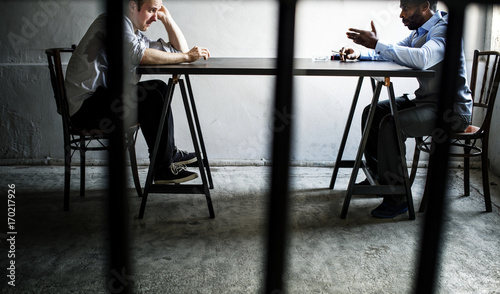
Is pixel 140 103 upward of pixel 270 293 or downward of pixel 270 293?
upward

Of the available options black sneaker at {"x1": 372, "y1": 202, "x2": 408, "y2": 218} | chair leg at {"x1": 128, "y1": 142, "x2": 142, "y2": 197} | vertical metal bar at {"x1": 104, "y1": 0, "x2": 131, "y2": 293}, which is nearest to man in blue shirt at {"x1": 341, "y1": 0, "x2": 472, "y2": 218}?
black sneaker at {"x1": 372, "y1": 202, "x2": 408, "y2": 218}

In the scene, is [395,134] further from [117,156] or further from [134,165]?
[117,156]

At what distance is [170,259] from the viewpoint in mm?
2336

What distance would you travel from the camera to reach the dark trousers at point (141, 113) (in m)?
2.80

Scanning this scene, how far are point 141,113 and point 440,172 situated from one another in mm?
2338

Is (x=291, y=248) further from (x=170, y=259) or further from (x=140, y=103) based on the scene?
(x=140, y=103)

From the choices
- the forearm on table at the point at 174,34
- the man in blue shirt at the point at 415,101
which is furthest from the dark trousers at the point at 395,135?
the forearm on table at the point at 174,34

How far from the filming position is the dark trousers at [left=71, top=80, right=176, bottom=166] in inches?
110

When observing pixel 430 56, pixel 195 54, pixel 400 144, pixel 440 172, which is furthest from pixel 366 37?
pixel 440 172

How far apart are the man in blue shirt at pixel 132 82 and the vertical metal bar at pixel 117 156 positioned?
5.63 ft

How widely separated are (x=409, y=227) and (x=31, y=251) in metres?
1.96

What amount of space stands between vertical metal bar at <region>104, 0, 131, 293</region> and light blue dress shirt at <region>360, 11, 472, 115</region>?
2.05 meters

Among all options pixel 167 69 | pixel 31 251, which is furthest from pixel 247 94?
pixel 31 251

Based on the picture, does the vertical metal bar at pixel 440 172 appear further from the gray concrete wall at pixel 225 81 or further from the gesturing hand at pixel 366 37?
the gray concrete wall at pixel 225 81
